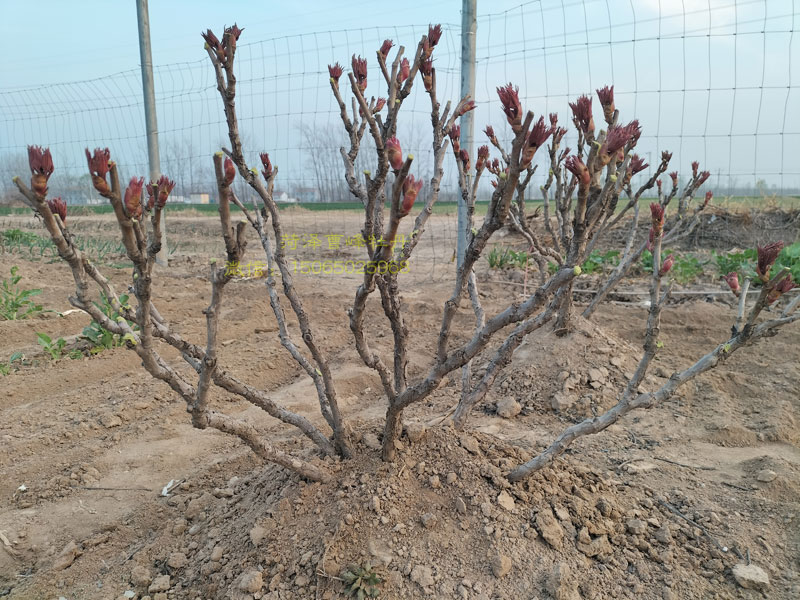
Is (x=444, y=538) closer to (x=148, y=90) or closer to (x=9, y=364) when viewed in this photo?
(x=9, y=364)

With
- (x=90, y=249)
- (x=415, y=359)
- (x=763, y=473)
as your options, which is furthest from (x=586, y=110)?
(x=90, y=249)

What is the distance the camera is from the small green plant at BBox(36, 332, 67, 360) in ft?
13.3

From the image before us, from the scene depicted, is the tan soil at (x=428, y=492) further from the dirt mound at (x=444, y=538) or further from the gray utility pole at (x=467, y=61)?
the gray utility pole at (x=467, y=61)

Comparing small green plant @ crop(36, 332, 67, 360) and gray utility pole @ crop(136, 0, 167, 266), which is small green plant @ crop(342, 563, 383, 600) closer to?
small green plant @ crop(36, 332, 67, 360)

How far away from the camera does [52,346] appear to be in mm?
4152

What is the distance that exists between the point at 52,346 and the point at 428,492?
145 inches

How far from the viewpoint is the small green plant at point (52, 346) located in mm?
4039

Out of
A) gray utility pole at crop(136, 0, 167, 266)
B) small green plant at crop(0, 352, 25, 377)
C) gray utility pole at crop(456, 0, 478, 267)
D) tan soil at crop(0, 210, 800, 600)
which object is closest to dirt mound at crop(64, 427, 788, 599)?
tan soil at crop(0, 210, 800, 600)

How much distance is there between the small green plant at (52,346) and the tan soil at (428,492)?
11 centimetres

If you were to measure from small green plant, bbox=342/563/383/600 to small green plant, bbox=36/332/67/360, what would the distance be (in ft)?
11.7

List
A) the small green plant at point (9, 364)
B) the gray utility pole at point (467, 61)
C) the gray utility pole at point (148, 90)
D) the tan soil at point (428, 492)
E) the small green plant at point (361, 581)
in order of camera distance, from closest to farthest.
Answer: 1. the small green plant at point (361, 581)
2. the tan soil at point (428, 492)
3. the small green plant at point (9, 364)
4. the gray utility pole at point (467, 61)
5. the gray utility pole at point (148, 90)

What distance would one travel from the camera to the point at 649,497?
2.08 m

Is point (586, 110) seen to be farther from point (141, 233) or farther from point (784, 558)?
point (784, 558)

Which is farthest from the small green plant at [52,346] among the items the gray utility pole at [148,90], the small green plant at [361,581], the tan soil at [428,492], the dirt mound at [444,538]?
the gray utility pole at [148,90]
